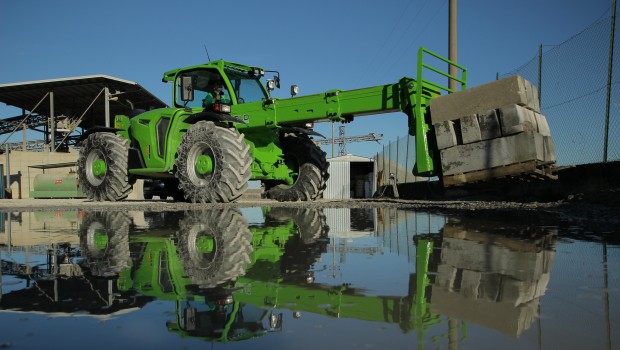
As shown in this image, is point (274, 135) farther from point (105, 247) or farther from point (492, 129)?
→ point (105, 247)

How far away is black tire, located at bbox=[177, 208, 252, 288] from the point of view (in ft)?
8.42

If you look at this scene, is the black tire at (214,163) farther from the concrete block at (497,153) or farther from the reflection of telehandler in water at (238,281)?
the reflection of telehandler in water at (238,281)

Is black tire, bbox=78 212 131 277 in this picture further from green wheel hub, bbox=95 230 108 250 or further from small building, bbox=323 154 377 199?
small building, bbox=323 154 377 199

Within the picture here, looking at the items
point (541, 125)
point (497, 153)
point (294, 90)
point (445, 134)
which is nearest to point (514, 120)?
point (497, 153)

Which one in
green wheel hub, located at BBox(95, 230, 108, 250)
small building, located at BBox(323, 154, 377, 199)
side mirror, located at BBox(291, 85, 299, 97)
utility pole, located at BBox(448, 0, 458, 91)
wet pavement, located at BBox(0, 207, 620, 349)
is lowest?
wet pavement, located at BBox(0, 207, 620, 349)

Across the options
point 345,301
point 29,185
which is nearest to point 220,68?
point 345,301

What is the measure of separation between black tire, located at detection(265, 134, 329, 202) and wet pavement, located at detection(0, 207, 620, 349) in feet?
22.1

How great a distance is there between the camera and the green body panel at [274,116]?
24.9 feet

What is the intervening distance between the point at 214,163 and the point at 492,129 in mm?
5211

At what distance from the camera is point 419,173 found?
24.5 feet

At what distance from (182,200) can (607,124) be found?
933 centimetres

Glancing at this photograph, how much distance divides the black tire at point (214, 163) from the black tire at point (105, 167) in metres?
2.42

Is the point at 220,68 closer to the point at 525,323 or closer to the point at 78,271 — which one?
the point at 78,271

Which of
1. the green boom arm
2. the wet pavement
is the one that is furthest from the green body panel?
the wet pavement
